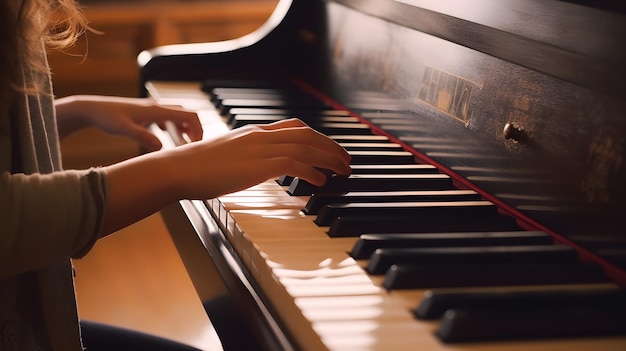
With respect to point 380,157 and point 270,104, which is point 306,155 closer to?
point 380,157

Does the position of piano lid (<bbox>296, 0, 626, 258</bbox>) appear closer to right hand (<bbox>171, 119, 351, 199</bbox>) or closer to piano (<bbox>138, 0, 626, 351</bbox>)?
piano (<bbox>138, 0, 626, 351</bbox>)

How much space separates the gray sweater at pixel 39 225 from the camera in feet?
2.83

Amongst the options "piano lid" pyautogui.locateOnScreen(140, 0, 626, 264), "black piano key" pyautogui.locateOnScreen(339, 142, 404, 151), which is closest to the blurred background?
"piano lid" pyautogui.locateOnScreen(140, 0, 626, 264)

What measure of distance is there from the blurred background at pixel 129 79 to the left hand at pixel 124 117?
4.50 feet

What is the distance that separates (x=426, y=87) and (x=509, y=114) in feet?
0.83

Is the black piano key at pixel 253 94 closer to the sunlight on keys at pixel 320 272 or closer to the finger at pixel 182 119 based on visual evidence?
the finger at pixel 182 119

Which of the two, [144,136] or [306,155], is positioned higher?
[306,155]

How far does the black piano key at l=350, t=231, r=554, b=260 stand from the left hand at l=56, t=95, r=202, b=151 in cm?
63

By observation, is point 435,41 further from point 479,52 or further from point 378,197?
point 378,197

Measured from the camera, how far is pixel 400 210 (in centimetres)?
104

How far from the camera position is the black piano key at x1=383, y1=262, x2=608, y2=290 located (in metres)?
0.82

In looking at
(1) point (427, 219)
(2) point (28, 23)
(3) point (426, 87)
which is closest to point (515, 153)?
(1) point (427, 219)

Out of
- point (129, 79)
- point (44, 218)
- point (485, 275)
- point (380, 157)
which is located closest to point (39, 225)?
point (44, 218)

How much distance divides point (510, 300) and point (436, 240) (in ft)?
0.57
